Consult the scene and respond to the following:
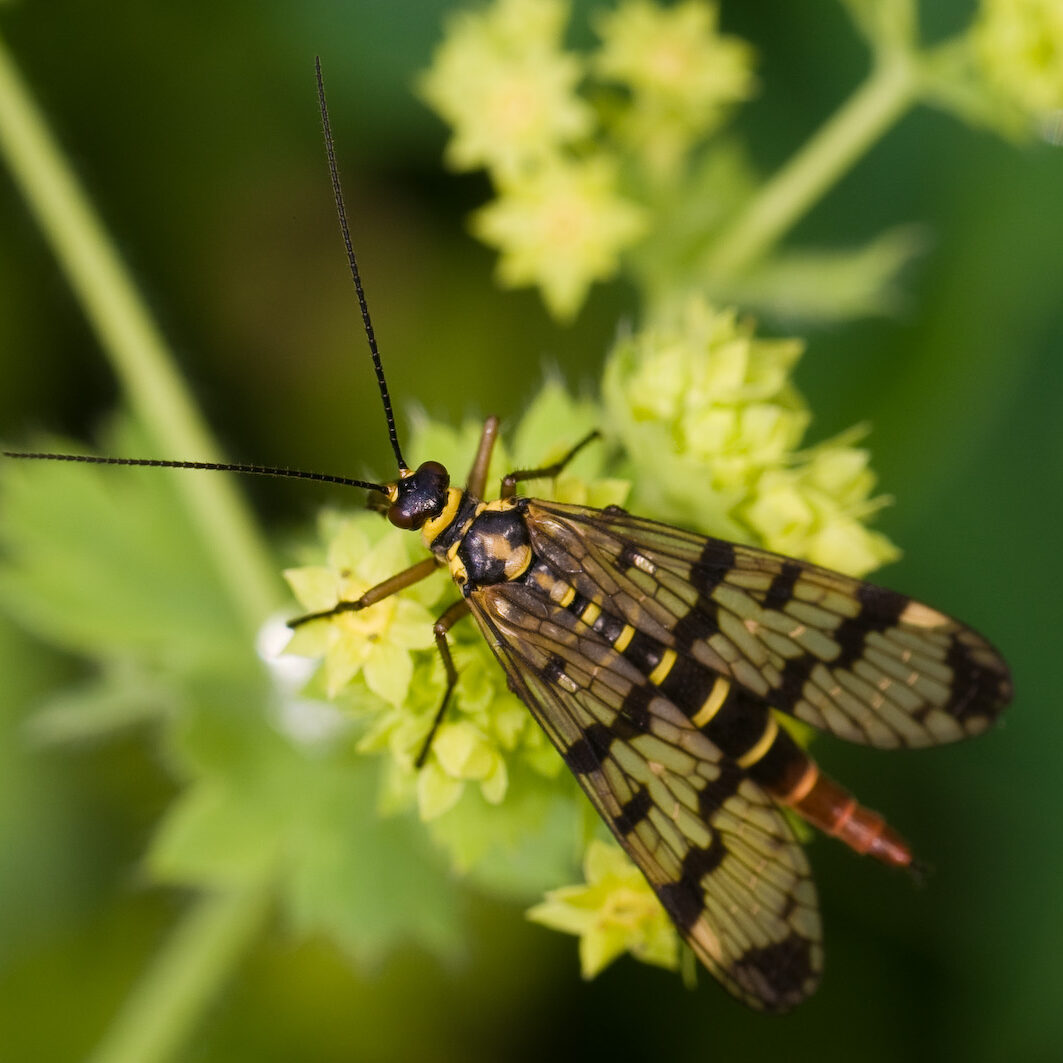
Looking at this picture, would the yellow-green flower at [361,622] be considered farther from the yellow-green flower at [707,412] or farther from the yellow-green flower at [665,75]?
the yellow-green flower at [665,75]

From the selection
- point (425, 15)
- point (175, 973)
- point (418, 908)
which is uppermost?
point (425, 15)

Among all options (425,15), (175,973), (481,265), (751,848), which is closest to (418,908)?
(175,973)

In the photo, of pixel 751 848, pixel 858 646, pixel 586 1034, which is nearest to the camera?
pixel 751 848

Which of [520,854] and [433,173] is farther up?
[433,173]

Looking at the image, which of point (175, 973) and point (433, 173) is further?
point (433, 173)

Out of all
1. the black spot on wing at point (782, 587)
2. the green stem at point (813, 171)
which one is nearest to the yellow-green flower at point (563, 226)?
the green stem at point (813, 171)

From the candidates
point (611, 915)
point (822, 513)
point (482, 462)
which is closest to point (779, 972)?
point (611, 915)

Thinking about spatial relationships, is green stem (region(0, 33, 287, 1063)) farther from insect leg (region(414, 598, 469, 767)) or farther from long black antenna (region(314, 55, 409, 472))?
insect leg (region(414, 598, 469, 767))

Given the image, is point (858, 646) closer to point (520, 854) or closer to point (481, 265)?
point (520, 854)
